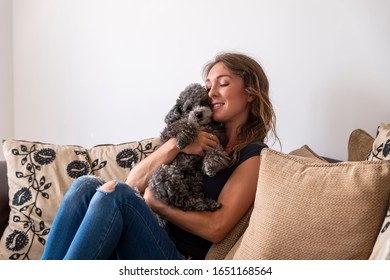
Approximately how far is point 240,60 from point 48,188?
1040 millimetres

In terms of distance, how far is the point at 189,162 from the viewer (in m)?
1.91

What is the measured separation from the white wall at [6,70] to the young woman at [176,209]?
126 cm

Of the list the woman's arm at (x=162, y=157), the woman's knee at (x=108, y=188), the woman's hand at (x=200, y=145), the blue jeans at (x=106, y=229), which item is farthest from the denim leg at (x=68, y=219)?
the woman's hand at (x=200, y=145)

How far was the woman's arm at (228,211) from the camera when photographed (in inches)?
69.1

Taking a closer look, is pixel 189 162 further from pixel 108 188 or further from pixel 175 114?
pixel 108 188

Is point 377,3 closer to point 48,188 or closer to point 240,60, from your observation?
point 240,60

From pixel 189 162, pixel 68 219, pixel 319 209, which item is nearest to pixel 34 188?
pixel 68 219

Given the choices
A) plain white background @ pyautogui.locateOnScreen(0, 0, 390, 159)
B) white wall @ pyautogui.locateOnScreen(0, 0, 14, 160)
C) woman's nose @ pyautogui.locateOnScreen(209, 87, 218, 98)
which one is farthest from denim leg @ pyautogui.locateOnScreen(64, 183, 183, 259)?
white wall @ pyautogui.locateOnScreen(0, 0, 14, 160)

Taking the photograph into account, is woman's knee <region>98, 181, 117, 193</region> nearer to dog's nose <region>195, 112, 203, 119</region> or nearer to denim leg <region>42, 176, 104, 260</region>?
denim leg <region>42, 176, 104, 260</region>
